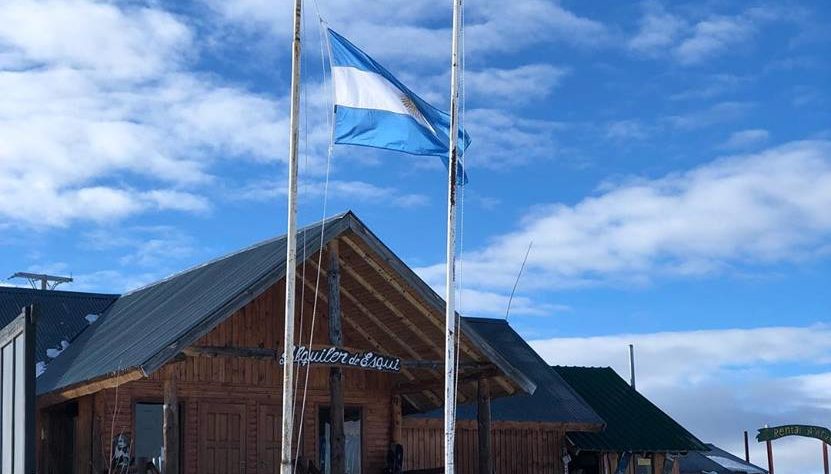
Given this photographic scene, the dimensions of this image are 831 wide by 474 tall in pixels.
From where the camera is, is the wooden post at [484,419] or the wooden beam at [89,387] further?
the wooden post at [484,419]

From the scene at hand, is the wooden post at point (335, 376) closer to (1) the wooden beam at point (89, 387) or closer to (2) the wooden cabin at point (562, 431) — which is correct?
(1) the wooden beam at point (89, 387)

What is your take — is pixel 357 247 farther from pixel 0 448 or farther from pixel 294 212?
pixel 0 448

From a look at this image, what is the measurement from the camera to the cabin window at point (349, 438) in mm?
24625

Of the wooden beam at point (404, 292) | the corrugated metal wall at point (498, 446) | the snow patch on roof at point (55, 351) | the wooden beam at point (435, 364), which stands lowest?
the corrugated metal wall at point (498, 446)

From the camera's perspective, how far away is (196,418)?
22.6m

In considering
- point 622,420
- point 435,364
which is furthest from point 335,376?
point 622,420

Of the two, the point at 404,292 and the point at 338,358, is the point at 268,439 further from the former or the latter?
the point at 338,358

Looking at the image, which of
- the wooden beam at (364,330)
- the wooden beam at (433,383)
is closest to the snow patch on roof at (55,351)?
the wooden beam at (364,330)

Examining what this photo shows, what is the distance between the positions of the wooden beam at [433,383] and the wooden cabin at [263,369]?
30 millimetres

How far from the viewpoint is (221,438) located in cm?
2281

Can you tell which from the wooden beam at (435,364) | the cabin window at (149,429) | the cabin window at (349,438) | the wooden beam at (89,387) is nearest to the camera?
the wooden beam at (89,387)

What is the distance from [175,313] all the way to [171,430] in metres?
2.93

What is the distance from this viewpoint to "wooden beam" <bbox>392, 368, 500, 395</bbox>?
861 inches

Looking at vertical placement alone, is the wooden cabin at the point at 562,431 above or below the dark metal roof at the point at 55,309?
below
